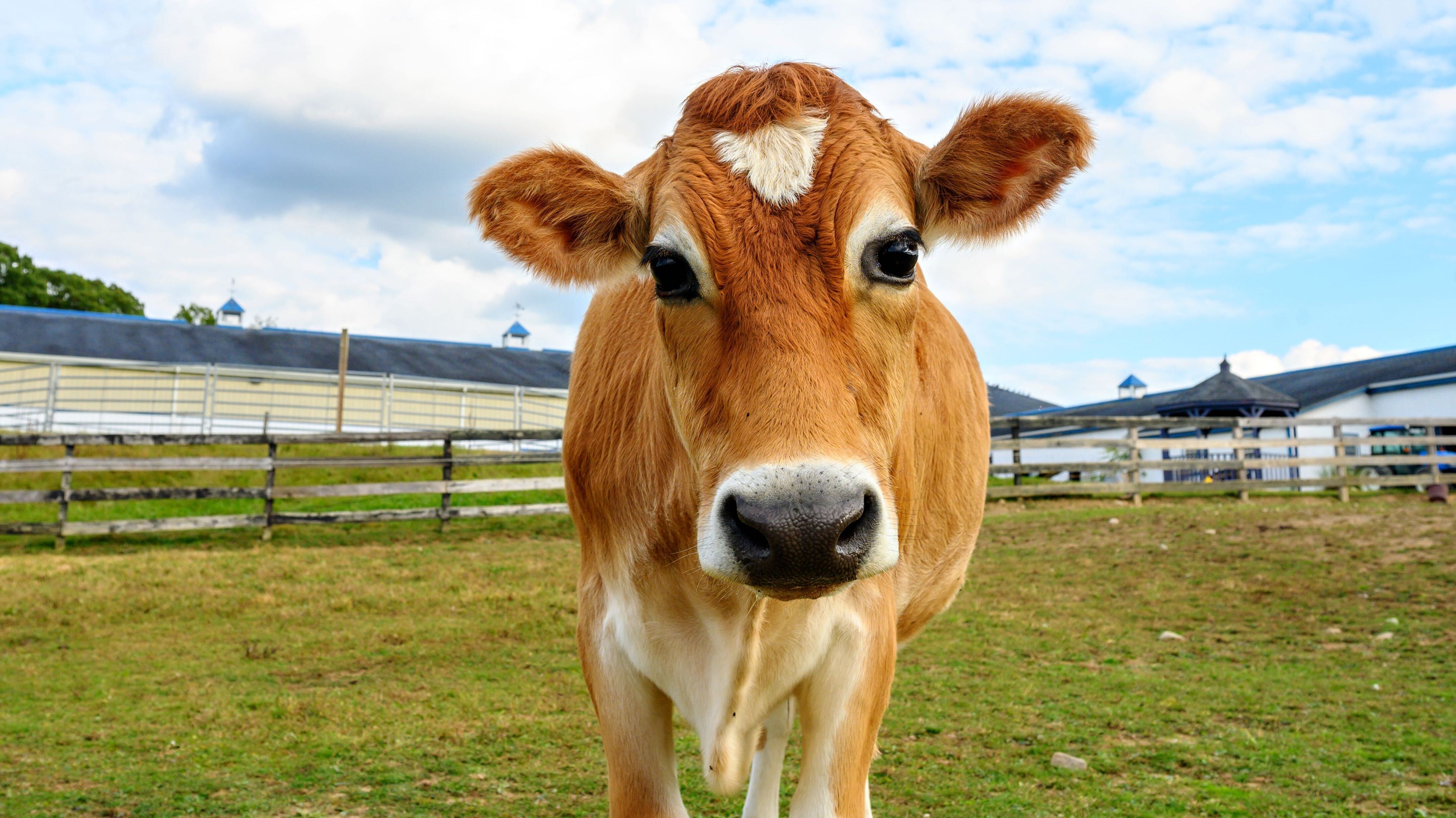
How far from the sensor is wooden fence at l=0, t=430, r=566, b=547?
12.6 metres

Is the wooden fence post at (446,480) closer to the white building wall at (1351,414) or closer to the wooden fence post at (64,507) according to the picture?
the wooden fence post at (64,507)

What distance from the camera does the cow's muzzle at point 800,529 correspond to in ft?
6.24

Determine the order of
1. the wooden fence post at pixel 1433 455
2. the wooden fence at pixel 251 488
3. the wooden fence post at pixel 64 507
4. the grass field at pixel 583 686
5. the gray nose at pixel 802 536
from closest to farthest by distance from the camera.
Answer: the gray nose at pixel 802 536 → the grass field at pixel 583 686 → the wooden fence post at pixel 64 507 → the wooden fence at pixel 251 488 → the wooden fence post at pixel 1433 455

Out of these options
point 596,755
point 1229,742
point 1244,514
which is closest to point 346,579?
point 596,755

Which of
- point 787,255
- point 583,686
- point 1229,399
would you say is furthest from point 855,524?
point 1229,399

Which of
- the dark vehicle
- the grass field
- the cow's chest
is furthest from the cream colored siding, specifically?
the cow's chest

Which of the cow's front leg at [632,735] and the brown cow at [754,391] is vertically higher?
the brown cow at [754,391]

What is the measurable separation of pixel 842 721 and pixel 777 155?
1617mm

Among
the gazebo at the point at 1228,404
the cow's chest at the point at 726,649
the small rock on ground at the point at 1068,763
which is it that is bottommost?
the small rock on ground at the point at 1068,763

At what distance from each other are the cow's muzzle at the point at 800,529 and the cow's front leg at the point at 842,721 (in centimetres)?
92

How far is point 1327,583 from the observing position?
9.66 metres

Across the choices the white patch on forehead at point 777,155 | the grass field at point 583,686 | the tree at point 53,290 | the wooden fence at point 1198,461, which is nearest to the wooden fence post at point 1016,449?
the wooden fence at point 1198,461

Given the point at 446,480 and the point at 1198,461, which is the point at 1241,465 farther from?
the point at 446,480

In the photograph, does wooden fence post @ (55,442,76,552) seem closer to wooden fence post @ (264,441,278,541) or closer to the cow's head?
wooden fence post @ (264,441,278,541)
